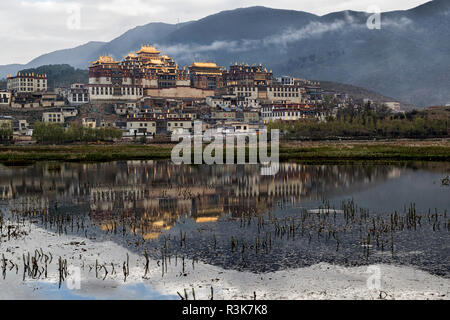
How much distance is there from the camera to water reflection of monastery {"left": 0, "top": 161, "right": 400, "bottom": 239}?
37.1 metres

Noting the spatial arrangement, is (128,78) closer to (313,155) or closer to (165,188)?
(313,155)

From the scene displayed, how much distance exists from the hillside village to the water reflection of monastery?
241 ft

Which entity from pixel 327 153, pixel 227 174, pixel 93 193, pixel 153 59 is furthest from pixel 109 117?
pixel 93 193

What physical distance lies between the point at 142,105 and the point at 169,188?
395 feet

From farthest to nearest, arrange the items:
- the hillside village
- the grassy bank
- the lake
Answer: the hillside village < the grassy bank < the lake

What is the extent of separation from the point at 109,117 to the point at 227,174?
106m

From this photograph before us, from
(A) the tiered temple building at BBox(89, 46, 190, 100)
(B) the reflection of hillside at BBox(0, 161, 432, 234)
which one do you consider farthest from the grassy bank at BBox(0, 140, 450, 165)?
(A) the tiered temple building at BBox(89, 46, 190, 100)

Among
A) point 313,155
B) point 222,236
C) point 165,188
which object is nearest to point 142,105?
point 313,155

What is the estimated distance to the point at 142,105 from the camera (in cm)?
16612

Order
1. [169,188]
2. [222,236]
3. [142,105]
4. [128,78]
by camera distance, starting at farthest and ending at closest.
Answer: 1. [128,78]
2. [142,105]
3. [169,188]
4. [222,236]

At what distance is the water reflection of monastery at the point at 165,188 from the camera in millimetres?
37062

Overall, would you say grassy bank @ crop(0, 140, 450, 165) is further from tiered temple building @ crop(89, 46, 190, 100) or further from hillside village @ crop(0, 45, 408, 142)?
tiered temple building @ crop(89, 46, 190, 100)

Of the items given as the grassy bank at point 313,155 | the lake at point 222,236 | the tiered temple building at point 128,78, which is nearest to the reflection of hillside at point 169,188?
the lake at point 222,236
